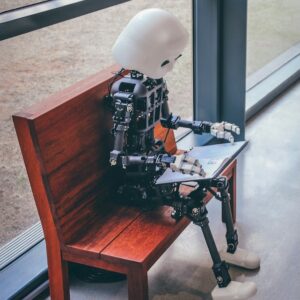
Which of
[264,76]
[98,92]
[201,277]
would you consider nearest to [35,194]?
[98,92]

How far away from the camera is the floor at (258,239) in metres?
2.45

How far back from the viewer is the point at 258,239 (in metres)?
2.77

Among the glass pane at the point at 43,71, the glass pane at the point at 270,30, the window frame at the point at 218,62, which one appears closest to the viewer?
the glass pane at the point at 43,71

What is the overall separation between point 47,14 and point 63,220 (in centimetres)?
78

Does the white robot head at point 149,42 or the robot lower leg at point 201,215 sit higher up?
the white robot head at point 149,42

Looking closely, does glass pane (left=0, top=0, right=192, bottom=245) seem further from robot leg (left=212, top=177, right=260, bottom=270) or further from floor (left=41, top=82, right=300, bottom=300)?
robot leg (left=212, top=177, right=260, bottom=270)

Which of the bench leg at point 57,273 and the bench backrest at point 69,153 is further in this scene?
the bench leg at point 57,273

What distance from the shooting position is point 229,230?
96.6 inches

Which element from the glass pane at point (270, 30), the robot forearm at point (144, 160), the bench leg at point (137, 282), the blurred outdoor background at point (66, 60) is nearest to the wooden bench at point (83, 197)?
the bench leg at point (137, 282)

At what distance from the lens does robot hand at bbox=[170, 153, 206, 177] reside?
205 centimetres

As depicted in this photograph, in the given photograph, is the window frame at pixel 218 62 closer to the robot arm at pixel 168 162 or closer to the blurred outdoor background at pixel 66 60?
the blurred outdoor background at pixel 66 60

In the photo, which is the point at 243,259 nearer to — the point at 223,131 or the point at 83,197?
the point at 223,131

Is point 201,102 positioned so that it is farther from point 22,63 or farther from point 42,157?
point 42,157

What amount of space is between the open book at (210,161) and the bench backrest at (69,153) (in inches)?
Answer: 9.7
